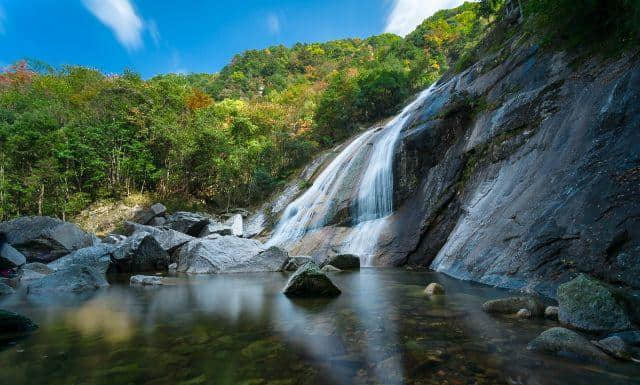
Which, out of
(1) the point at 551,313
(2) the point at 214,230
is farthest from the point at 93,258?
(1) the point at 551,313

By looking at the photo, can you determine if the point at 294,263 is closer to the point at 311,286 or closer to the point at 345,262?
the point at 345,262

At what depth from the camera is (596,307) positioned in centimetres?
383

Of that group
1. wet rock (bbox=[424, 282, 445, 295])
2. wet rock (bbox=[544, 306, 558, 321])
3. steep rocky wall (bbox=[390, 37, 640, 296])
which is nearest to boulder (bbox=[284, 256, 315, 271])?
steep rocky wall (bbox=[390, 37, 640, 296])

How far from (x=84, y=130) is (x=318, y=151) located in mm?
18120

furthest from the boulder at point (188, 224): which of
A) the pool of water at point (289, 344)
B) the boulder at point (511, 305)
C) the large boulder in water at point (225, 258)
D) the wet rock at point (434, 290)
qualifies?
the boulder at point (511, 305)

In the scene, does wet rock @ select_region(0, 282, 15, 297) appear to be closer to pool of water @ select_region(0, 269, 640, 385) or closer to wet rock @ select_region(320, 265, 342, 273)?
pool of water @ select_region(0, 269, 640, 385)

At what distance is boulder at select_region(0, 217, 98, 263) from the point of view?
1272cm

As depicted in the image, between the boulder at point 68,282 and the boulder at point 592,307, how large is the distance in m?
9.72

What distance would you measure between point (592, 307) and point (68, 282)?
1040 centimetres

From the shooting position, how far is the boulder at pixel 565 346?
9.92 ft

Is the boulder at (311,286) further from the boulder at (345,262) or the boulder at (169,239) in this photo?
the boulder at (169,239)

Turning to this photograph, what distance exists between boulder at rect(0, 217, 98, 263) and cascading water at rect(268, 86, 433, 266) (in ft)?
28.3

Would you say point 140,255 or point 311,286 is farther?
point 140,255

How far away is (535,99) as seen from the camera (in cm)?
928
